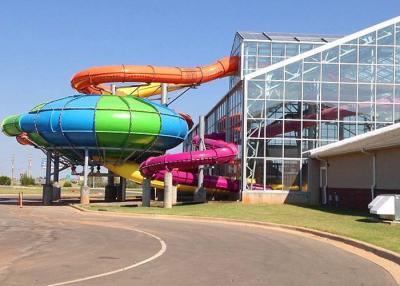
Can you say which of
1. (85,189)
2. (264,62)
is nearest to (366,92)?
(264,62)

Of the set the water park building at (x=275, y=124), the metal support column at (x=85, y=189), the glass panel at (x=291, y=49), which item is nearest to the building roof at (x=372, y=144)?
the water park building at (x=275, y=124)

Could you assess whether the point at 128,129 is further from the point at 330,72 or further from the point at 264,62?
the point at 330,72

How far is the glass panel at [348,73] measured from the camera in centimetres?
3697

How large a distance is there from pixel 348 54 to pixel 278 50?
617cm

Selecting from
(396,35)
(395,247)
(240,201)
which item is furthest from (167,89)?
(395,247)

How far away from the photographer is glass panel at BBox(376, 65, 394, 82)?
37.0 m

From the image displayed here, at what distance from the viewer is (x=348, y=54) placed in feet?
121

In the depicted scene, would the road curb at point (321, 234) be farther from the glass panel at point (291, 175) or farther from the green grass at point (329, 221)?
the glass panel at point (291, 175)

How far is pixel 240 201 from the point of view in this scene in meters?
36.1

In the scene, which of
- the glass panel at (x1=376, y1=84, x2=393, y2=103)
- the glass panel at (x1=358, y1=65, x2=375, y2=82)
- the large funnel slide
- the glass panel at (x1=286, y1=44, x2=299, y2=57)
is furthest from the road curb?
the glass panel at (x1=286, y1=44, x2=299, y2=57)

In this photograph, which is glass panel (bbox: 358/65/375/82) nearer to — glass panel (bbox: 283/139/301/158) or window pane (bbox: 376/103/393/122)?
window pane (bbox: 376/103/393/122)

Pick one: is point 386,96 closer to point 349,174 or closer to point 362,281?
point 349,174

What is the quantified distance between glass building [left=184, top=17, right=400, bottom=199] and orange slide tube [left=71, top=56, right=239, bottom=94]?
7630mm

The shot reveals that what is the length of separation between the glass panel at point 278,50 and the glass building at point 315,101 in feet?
16.7
